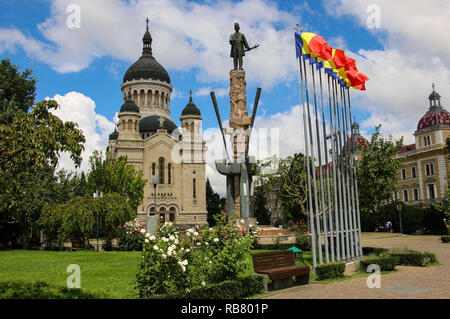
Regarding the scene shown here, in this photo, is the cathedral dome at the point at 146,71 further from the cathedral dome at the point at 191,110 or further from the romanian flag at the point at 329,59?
the romanian flag at the point at 329,59

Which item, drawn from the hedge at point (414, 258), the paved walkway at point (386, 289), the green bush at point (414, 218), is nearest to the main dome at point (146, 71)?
the green bush at point (414, 218)

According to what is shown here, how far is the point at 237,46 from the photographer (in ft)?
71.7

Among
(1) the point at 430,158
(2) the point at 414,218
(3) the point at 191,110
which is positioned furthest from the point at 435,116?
(3) the point at 191,110

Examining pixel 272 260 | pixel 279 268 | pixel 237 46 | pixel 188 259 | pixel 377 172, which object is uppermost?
pixel 237 46

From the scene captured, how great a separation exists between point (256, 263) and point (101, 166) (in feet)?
101

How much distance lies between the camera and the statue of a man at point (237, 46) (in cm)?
2189

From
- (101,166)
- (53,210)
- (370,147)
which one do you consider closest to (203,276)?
(370,147)

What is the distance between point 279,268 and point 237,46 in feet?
50.5

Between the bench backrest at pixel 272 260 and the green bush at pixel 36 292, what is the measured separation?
156 inches

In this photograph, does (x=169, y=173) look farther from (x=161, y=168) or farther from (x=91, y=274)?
(x=91, y=274)

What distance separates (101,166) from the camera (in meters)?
37.0

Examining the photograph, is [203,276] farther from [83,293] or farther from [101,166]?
[101,166]

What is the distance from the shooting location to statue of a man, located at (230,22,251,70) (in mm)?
21891
